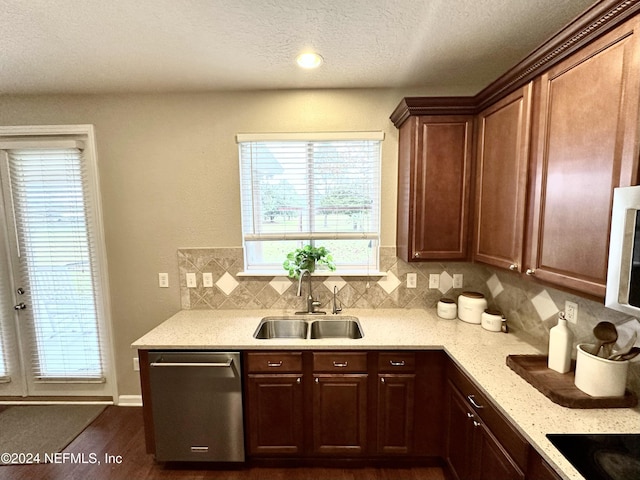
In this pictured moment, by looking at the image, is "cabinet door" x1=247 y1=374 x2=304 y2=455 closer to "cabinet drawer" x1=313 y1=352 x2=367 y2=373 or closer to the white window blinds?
"cabinet drawer" x1=313 y1=352 x2=367 y2=373

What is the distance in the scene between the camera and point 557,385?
123cm

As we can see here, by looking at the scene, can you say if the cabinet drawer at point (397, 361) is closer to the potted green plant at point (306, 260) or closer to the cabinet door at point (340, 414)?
the cabinet door at point (340, 414)

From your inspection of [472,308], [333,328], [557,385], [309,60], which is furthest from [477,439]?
[309,60]

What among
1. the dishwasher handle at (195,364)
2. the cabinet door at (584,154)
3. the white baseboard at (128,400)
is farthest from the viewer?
the white baseboard at (128,400)

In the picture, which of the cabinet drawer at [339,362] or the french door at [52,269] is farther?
→ the french door at [52,269]

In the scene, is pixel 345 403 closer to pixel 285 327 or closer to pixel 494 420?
pixel 285 327

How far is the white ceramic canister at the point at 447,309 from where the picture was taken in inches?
81.4

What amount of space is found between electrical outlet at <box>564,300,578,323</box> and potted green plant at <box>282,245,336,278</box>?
1454 mm

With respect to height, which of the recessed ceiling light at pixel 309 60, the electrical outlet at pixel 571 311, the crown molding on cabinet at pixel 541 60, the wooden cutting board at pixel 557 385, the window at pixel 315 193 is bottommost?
the wooden cutting board at pixel 557 385

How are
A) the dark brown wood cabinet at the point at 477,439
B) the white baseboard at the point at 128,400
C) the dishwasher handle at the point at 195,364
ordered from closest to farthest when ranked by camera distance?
the dark brown wood cabinet at the point at 477,439 → the dishwasher handle at the point at 195,364 → the white baseboard at the point at 128,400

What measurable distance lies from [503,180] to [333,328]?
1.54m

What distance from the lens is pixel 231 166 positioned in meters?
2.25

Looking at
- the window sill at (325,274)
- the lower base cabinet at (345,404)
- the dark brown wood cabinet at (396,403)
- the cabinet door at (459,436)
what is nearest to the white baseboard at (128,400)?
the lower base cabinet at (345,404)

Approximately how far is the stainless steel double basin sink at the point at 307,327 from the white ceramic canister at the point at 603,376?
1.30 m
